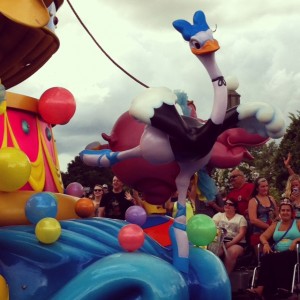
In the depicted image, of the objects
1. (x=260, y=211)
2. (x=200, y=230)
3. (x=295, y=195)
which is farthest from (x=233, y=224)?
(x=200, y=230)

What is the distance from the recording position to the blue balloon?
3377 mm

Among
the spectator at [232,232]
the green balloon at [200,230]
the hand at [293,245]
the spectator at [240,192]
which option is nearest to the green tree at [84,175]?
the spectator at [240,192]

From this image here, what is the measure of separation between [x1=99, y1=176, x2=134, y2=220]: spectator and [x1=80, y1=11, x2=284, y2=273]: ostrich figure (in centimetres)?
254

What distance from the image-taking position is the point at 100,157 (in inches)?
151

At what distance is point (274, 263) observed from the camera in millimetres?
6926

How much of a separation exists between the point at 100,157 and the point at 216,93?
813 mm

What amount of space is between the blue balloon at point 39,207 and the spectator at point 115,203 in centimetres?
274

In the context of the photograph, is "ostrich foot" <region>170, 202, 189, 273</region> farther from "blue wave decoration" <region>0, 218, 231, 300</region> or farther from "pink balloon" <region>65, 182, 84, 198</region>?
"pink balloon" <region>65, 182, 84, 198</region>

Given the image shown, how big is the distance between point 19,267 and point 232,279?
15.0ft

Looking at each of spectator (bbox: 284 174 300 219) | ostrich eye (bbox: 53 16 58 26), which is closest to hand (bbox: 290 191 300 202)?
spectator (bbox: 284 174 300 219)

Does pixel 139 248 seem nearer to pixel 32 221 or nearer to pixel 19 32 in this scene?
pixel 32 221

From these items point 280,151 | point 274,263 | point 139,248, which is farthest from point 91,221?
point 280,151

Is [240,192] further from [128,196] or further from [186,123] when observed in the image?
[186,123]

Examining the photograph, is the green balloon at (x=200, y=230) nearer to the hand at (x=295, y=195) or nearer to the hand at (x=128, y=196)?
the hand at (x=128, y=196)
